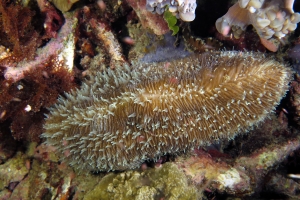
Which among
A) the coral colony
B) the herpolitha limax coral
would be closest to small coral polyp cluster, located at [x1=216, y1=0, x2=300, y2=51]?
the coral colony

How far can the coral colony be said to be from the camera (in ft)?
11.0

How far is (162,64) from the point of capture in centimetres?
385

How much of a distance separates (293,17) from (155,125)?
2374 mm

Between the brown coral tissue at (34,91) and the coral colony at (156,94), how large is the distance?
0.02 m

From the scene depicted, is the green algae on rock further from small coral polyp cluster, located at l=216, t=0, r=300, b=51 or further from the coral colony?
small coral polyp cluster, located at l=216, t=0, r=300, b=51

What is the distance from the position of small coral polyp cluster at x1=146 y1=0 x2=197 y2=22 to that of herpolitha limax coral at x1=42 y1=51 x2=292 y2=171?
2.37ft

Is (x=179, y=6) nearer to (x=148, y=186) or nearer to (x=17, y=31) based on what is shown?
(x=17, y=31)

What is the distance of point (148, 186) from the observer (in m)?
3.60

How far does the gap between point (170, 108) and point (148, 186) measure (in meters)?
1.25

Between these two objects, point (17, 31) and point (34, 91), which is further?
point (34, 91)

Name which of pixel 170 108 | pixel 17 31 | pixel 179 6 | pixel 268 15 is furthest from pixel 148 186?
pixel 17 31

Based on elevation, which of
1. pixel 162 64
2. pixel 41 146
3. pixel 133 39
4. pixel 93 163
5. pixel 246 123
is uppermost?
pixel 133 39

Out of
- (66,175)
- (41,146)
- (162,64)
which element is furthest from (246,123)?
(41,146)

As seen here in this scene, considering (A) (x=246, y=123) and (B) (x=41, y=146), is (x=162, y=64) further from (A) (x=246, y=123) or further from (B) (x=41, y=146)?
(B) (x=41, y=146)
